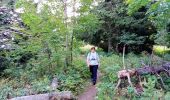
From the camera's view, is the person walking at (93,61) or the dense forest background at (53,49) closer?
the dense forest background at (53,49)

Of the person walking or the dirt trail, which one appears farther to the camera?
the person walking

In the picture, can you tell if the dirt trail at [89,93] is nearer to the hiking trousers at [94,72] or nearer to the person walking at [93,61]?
the hiking trousers at [94,72]

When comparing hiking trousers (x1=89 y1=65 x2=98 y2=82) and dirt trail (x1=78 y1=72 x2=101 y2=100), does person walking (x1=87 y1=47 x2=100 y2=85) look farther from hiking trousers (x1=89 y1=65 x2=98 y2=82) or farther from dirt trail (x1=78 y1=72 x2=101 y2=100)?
dirt trail (x1=78 y1=72 x2=101 y2=100)

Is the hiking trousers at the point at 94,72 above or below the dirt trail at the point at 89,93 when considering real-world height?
above

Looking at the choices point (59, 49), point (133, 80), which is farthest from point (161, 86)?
point (59, 49)

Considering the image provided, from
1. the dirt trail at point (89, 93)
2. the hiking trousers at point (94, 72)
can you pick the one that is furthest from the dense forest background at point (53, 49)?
the hiking trousers at point (94, 72)

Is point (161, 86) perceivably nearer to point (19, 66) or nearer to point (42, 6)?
point (42, 6)

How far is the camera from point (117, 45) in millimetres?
28203

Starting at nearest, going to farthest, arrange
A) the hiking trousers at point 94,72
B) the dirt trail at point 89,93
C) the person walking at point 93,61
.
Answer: the dirt trail at point 89,93, the person walking at point 93,61, the hiking trousers at point 94,72

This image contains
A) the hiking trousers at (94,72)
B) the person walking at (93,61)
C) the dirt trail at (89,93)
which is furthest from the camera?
the hiking trousers at (94,72)

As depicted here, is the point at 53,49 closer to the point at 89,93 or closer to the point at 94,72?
the point at 94,72

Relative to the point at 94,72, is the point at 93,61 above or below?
above

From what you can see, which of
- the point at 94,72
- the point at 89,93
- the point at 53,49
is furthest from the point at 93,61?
the point at 53,49

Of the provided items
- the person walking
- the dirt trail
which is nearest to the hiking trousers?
the person walking
